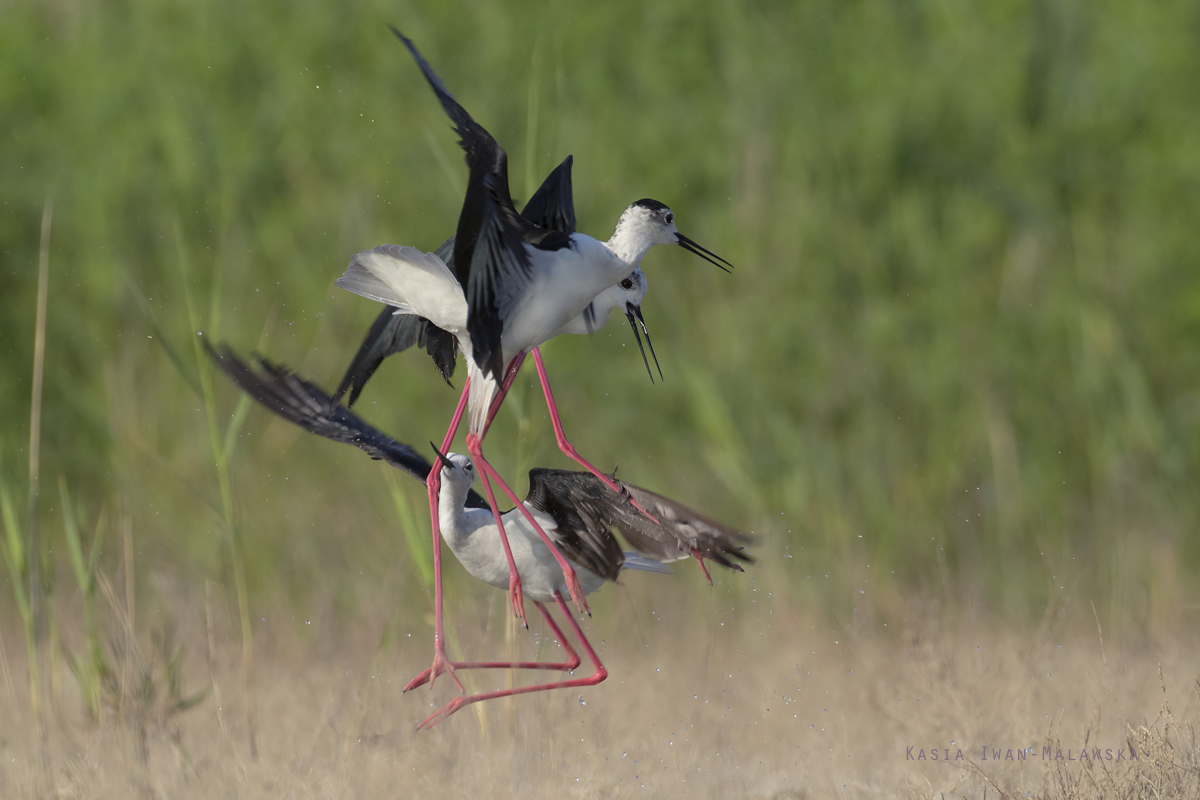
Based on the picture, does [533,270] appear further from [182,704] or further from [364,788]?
[182,704]

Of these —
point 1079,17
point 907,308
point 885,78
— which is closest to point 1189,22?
point 1079,17

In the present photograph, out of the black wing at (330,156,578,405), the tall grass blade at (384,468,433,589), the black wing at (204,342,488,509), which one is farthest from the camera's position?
the tall grass blade at (384,468,433,589)

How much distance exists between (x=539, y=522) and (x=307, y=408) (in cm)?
75

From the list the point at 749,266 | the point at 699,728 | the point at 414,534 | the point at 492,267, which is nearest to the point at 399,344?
the point at 492,267

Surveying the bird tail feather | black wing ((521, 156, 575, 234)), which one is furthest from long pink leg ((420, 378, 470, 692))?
the bird tail feather

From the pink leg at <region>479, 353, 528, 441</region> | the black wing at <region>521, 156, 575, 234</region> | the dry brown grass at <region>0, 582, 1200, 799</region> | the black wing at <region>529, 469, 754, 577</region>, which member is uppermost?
the black wing at <region>521, 156, 575, 234</region>

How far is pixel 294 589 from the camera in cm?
739

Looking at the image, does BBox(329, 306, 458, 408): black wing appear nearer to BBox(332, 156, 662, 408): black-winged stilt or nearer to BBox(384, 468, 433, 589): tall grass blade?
BBox(332, 156, 662, 408): black-winged stilt

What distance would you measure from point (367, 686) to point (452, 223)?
381 cm

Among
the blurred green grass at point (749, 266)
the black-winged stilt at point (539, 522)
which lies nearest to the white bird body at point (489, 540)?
the black-winged stilt at point (539, 522)

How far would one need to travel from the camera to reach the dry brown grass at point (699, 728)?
3932 millimetres

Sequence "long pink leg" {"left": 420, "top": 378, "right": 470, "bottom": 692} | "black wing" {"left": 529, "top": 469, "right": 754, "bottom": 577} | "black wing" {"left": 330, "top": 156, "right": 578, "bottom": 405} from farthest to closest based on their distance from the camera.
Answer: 1. "black wing" {"left": 330, "top": 156, "right": 578, "bottom": 405}
2. "black wing" {"left": 529, "top": 469, "right": 754, "bottom": 577}
3. "long pink leg" {"left": 420, "top": 378, "right": 470, "bottom": 692}

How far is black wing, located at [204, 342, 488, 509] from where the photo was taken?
3553 mm

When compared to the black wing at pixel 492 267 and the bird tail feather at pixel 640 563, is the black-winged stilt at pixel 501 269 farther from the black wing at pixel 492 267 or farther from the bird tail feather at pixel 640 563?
the bird tail feather at pixel 640 563
